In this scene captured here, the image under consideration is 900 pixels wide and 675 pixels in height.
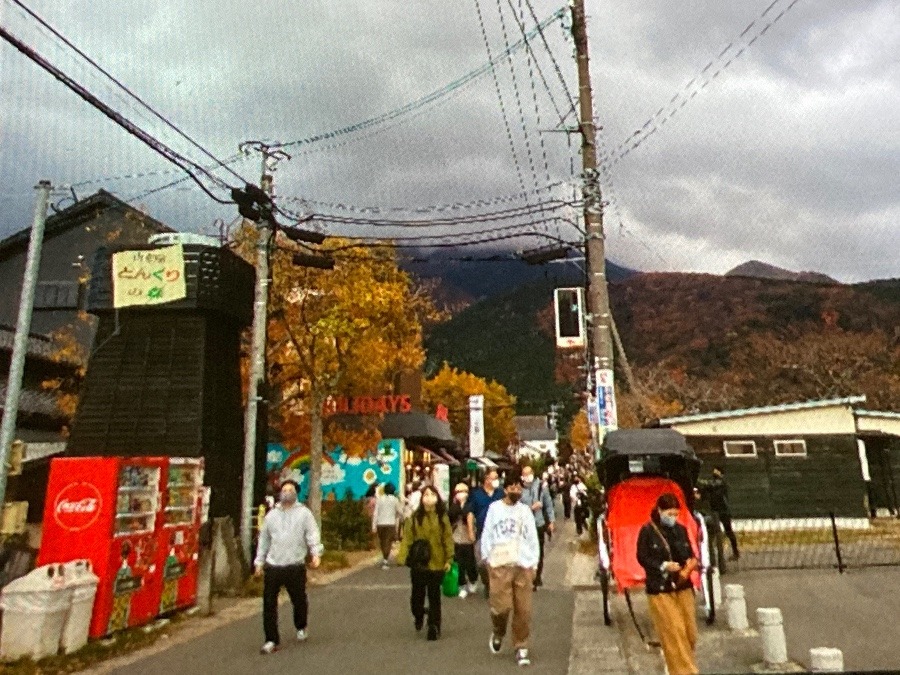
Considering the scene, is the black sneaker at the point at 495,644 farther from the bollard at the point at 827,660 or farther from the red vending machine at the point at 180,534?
the red vending machine at the point at 180,534

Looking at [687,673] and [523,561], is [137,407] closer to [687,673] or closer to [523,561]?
[523,561]

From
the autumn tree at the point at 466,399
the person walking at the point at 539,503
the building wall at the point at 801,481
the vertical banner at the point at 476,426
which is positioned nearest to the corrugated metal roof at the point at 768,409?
the building wall at the point at 801,481

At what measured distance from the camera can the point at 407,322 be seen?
2283 cm

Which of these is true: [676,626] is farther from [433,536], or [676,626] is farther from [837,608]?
[837,608]

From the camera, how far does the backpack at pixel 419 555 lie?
8773mm

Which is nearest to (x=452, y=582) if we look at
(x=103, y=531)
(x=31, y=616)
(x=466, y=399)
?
(x=103, y=531)

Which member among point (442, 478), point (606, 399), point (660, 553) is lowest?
point (660, 553)

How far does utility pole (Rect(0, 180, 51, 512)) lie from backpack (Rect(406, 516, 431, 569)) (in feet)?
15.7

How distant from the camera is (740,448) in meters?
23.3

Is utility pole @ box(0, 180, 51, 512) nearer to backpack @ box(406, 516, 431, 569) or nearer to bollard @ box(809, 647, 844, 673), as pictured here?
backpack @ box(406, 516, 431, 569)

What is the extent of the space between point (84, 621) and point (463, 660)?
14.7 feet

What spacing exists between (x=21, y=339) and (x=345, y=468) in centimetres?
2491

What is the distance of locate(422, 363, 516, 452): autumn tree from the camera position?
8012 cm

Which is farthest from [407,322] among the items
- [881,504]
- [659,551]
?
[881,504]
